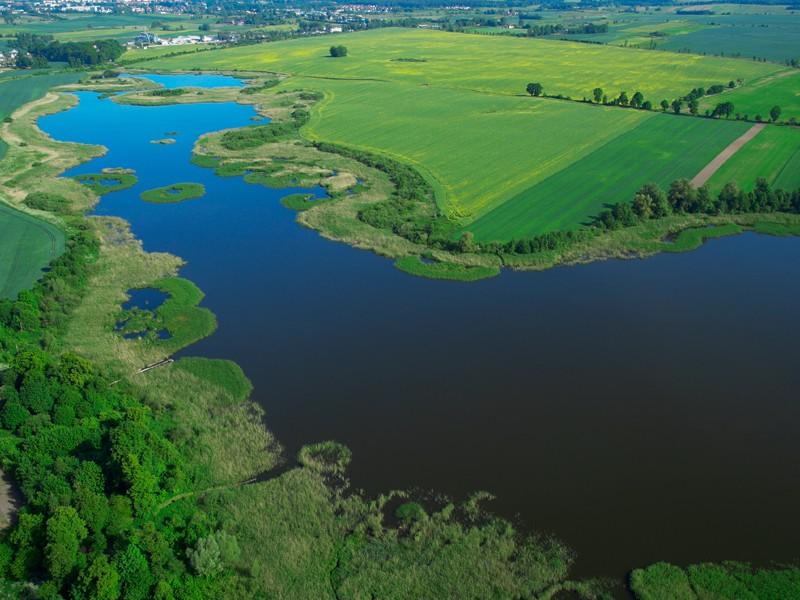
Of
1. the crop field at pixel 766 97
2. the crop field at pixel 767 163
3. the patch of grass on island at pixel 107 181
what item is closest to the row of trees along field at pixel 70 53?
the patch of grass on island at pixel 107 181

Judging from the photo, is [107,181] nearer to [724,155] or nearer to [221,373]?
[221,373]

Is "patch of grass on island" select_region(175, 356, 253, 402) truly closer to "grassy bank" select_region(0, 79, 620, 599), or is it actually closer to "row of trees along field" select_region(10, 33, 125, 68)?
"grassy bank" select_region(0, 79, 620, 599)

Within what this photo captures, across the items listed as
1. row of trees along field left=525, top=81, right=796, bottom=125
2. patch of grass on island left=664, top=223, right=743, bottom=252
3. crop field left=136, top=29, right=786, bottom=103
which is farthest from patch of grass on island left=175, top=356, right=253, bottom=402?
crop field left=136, top=29, right=786, bottom=103

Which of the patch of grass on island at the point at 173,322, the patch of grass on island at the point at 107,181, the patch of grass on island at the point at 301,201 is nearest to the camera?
the patch of grass on island at the point at 173,322

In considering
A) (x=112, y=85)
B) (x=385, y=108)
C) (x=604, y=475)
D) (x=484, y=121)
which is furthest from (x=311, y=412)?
(x=112, y=85)

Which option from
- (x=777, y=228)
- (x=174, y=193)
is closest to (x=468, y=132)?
(x=174, y=193)

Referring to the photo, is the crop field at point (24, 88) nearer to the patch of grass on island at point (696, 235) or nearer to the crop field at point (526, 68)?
the crop field at point (526, 68)

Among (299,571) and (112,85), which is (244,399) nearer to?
(299,571)
